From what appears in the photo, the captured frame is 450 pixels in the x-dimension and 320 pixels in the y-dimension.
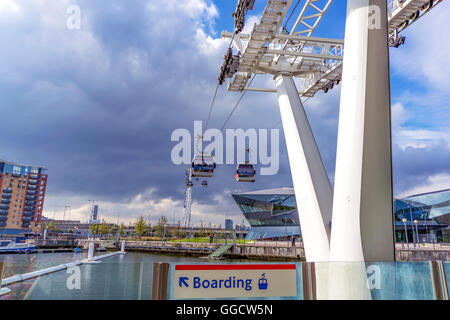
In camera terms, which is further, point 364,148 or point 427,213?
point 427,213

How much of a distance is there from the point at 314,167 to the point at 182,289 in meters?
7.00

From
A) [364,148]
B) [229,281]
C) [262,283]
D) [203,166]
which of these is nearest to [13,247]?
[203,166]

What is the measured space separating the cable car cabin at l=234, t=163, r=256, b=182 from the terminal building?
3985 centimetres

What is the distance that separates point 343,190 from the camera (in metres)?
6.71

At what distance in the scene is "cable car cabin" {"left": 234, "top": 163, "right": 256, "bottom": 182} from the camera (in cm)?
2228

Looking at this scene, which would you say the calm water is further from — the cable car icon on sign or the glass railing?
the cable car icon on sign

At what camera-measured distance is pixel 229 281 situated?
5125 millimetres

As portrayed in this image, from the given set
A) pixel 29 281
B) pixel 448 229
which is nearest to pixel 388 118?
pixel 29 281

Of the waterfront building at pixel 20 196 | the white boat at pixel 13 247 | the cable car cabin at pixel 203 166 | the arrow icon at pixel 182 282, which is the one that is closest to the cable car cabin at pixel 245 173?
the cable car cabin at pixel 203 166

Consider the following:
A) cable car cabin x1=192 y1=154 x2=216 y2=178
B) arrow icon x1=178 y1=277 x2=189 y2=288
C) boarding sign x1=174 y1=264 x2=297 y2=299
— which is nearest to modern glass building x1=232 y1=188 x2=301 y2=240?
cable car cabin x1=192 y1=154 x2=216 y2=178

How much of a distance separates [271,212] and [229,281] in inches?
2302

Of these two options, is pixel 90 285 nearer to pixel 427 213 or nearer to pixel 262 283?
pixel 262 283

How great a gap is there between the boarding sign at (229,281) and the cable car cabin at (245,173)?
663 inches
